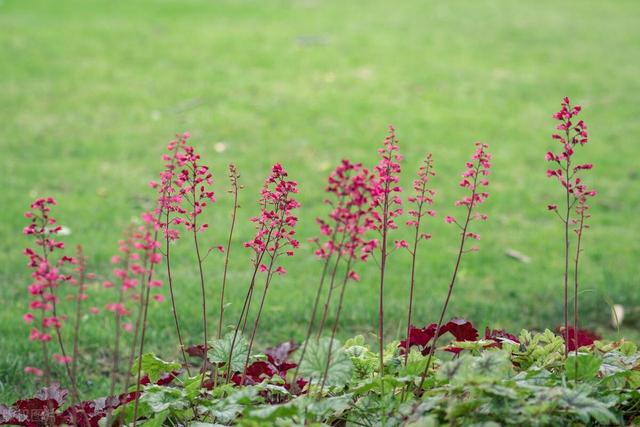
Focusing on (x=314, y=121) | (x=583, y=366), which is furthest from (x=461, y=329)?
(x=314, y=121)

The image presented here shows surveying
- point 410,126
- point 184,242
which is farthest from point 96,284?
point 410,126

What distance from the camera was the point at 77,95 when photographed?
10.5 m

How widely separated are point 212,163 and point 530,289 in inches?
149

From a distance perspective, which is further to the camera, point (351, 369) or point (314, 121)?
point (314, 121)

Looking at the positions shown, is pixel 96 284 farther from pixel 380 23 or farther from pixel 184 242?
pixel 380 23

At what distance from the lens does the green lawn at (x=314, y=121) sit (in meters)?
5.66

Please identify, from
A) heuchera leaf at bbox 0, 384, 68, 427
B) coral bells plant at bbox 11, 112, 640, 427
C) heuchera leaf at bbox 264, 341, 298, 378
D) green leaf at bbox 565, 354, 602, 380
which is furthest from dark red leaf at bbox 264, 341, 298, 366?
green leaf at bbox 565, 354, 602, 380

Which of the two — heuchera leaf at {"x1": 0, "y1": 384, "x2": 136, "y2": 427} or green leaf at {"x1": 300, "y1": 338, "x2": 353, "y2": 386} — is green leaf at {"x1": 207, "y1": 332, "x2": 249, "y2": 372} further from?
green leaf at {"x1": 300, "y1": 338, "x2": 353, "y2": 386}

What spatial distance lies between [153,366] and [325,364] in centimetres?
71

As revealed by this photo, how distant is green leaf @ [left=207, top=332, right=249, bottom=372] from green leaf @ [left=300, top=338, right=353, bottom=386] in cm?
45

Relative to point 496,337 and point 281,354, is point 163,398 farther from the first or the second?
point 496,337

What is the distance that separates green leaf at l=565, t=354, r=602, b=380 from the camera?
250 cm

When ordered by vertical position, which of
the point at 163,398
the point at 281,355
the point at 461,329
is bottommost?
the point at 281,355

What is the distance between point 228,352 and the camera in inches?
113
